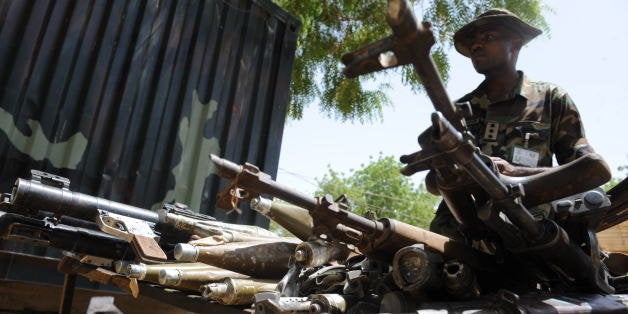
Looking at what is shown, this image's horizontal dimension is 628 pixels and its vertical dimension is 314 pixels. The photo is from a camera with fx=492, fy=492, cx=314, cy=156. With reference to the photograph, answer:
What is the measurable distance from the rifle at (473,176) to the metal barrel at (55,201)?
166 cm

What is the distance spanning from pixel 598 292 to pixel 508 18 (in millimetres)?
1070

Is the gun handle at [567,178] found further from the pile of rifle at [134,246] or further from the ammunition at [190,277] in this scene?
the ammunition at [190,277]

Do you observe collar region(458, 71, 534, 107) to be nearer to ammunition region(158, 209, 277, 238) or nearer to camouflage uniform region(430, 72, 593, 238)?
camouflage uniform region(430, 72, 593, 238)

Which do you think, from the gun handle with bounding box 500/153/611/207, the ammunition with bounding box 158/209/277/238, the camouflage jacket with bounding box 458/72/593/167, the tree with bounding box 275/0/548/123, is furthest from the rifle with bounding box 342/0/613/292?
the tree with bounding box 275/0/548/123

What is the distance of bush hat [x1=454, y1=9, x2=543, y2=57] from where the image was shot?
1.95m

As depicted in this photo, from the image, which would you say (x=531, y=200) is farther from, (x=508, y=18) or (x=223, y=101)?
(x=223, y=101)

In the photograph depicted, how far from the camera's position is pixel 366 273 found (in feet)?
5.60

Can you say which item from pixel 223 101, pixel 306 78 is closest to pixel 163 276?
pixel 223 101

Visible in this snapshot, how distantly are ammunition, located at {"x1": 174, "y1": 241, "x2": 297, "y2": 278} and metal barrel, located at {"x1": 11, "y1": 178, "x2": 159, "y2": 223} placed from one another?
0.66 metres

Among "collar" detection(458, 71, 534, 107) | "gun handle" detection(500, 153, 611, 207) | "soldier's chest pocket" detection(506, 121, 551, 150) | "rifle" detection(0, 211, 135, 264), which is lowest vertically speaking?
"rifle" detection(0, 211, 135, 264)

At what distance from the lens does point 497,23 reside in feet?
6.42

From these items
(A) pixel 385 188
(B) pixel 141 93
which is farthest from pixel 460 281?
(A) pixel 385 188

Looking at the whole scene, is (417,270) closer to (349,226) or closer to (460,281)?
(460,281)

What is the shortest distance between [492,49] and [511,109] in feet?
0.84
